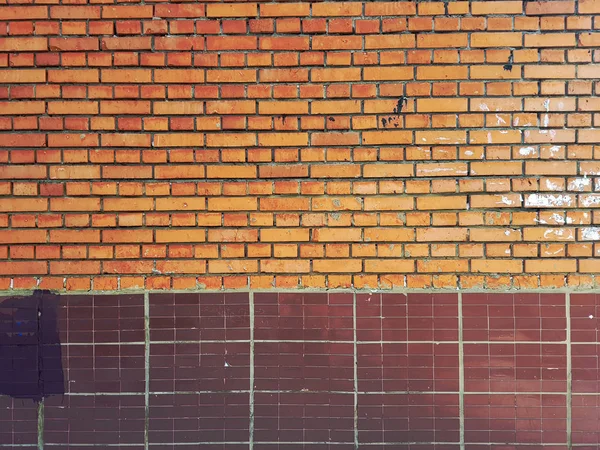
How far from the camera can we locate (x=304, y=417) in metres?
3.17

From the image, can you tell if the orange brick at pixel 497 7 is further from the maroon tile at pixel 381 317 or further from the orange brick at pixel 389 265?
the maroon tile at pixel 381 317

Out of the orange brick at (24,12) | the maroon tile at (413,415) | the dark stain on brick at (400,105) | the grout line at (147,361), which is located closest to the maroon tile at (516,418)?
the maroon tile at (413,415)

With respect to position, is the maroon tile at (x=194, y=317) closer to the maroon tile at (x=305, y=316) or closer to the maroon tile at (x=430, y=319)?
the maroon tile at (x=305, y=316)

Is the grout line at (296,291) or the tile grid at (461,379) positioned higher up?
the grout line at (296,291)

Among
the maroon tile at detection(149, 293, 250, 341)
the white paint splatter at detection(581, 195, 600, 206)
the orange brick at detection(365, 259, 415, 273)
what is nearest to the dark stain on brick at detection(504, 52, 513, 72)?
A: the white paint splatter at detection(581, 195, 600, 206)

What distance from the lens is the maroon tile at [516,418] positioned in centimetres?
314

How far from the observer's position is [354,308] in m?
3.18

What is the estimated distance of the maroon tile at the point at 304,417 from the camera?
3.17 meters

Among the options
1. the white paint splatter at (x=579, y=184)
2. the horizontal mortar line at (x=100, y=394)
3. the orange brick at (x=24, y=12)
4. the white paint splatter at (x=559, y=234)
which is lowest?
the horizontal mortar line at (x=100, y=394)

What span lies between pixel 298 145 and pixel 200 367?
154 cm

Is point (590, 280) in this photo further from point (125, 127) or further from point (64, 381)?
point (64, 381)

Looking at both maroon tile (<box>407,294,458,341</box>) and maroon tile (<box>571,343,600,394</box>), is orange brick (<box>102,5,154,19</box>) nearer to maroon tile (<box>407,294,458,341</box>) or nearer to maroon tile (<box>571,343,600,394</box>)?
maroon tile (<box>407,294,458,341</box>)

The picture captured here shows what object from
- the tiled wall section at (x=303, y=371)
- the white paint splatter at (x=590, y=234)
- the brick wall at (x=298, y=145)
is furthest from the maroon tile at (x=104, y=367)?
the white paint splatter at (x=590, y=234)

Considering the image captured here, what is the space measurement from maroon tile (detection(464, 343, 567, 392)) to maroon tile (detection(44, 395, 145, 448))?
2.13m
